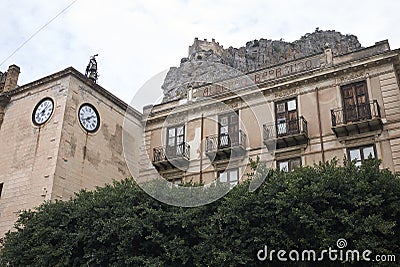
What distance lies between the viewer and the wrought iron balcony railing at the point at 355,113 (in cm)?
1573

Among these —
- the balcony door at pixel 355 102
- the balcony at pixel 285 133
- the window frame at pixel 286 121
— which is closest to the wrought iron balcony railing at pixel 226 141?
the balcony at pixel 285 133

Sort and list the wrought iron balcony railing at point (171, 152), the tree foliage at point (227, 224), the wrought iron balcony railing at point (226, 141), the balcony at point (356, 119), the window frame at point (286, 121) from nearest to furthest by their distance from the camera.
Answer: the tree foliage at point (227, 224), the balcony at point (356, 119), the window frame at point (286, 121), the wrought iron balcony railing at point (226, 141), the wrought iron balcony railing at point (171, 152)

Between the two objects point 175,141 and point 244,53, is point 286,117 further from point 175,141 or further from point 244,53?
point 244,53

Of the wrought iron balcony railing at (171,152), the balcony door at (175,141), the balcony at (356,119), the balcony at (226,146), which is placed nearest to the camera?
the balcony at (356,119)

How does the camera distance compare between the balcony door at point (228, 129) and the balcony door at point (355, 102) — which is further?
the balcony door at point (228, 129)

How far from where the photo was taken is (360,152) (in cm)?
1570

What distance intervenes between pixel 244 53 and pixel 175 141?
38892 millimetres

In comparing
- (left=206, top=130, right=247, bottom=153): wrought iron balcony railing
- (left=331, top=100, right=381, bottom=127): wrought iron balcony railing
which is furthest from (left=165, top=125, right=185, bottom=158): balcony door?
(left=331, top=100, right=381, bottom=127): wrought iron balcony railing

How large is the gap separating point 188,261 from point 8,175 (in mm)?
10152

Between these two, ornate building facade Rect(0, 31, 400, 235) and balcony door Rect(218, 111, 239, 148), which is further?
balcony door Rect(218, 111, 239, 148)

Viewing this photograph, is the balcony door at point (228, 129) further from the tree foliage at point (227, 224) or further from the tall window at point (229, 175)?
the tree foliage at point (227, 224)

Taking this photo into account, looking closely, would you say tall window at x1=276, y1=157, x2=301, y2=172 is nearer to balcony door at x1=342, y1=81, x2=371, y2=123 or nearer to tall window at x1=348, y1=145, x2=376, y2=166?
tall window at x1=348, y1=145, x2=376, y2=166

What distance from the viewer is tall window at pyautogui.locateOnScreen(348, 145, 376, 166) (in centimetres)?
1549

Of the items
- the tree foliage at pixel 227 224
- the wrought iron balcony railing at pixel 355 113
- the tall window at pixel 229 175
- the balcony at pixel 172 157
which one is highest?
the wrought iron balcony railing at pixel 355 113
